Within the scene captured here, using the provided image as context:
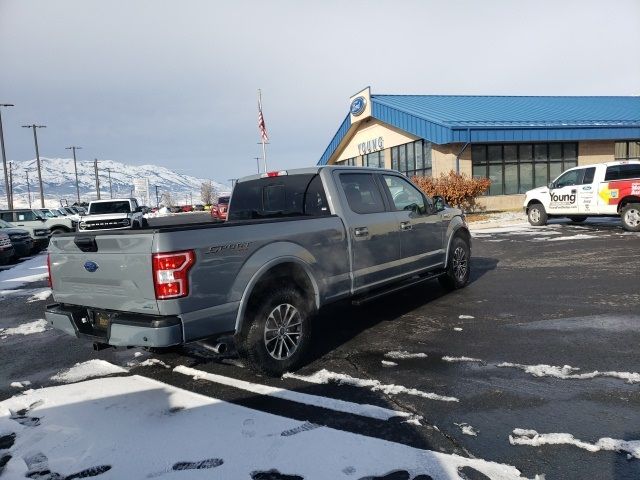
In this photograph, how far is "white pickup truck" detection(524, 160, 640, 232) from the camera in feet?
43.4

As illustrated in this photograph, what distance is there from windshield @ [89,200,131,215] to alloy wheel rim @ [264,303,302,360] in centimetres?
1657

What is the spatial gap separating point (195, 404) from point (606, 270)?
783cm

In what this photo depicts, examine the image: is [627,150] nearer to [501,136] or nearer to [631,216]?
[501,136]

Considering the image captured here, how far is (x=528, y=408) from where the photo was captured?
3.44 meters

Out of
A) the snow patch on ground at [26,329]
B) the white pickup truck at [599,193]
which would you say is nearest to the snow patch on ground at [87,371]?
the snow patch on ground at [26,329]

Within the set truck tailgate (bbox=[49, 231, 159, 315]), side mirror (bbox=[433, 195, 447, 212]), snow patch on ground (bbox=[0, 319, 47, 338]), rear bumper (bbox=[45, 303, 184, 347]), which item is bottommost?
snow patch on ground (bbox=[0, 319, 47, 338])

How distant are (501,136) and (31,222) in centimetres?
2210

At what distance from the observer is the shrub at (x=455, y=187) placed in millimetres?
21062

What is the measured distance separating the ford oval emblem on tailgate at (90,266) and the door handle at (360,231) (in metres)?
2.63

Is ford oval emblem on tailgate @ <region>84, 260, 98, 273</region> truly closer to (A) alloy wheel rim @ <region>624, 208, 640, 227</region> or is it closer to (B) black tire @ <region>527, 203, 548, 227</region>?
(A) alloy wheel rim @ <region>624, 208, 640, 227</region>

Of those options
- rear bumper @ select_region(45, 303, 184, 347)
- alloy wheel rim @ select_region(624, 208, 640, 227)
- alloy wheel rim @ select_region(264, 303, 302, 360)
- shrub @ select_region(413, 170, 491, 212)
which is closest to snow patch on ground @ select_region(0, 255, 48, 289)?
rear bumper @ select_region(45, 303, 184, 347)

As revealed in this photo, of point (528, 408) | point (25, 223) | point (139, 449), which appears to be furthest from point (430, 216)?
point (25, 223)

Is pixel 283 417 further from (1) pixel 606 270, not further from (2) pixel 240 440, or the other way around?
(1) pixel 606 270

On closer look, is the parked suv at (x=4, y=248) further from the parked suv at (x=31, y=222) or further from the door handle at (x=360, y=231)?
the door handle at (x=360, y=231)
